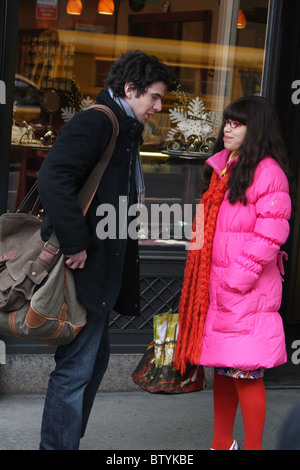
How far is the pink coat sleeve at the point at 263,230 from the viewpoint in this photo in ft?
10.5

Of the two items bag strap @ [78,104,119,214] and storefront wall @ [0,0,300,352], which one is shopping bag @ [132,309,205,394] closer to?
bag strap @ [78,104,119,214]

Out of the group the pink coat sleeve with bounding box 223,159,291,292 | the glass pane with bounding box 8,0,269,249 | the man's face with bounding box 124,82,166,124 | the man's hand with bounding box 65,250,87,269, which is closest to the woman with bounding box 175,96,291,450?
the pink coat sleeve with bounding box 223,159,291,292

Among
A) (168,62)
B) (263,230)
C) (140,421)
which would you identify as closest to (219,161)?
(263,230)

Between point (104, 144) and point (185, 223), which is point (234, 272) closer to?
point (104, 144)

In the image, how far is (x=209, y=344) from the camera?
339cm

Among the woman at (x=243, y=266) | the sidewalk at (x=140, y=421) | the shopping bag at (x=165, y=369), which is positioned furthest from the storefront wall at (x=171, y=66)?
the woman at (x=243, y=266)

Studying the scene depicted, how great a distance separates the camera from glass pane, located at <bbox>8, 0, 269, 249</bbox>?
5.19m

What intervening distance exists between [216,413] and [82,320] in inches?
39.4

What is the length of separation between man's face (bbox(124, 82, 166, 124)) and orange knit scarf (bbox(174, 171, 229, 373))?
22.3 inches

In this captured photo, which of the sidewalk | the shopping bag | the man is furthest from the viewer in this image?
the sidewalk

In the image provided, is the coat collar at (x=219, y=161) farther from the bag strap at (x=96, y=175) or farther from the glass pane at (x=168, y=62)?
the glass pane at (x=168, y=62)

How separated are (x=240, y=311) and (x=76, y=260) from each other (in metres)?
0.83

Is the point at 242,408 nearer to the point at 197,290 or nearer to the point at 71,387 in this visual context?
the point at 197,290

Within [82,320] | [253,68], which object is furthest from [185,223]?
[82,320]
